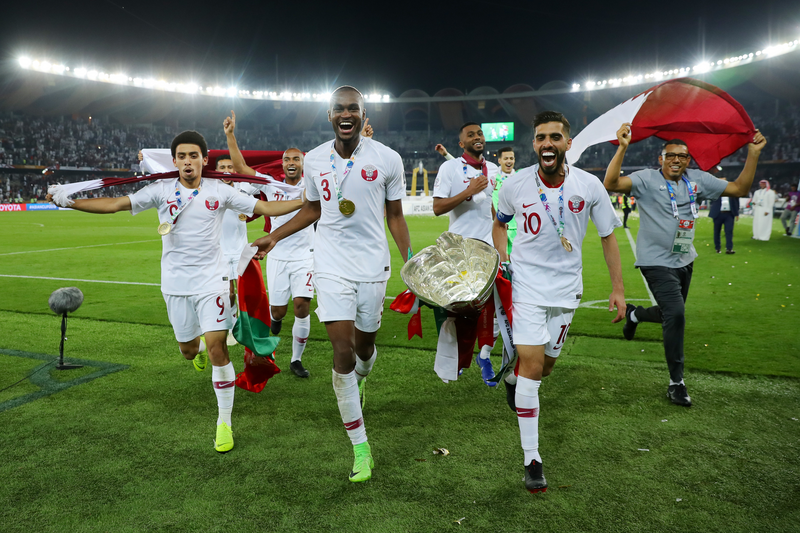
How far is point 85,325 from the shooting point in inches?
305

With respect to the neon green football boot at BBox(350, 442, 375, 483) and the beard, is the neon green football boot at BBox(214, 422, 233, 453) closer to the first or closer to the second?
the neon green football boot at BBox(350, 442, 375, 483)

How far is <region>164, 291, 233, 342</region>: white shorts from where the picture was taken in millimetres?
4211

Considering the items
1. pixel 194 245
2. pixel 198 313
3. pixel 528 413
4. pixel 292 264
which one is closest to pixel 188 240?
pixel 194 245

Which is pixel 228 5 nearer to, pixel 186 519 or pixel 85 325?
pixel 85 325

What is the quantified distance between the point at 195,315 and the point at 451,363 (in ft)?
6.66

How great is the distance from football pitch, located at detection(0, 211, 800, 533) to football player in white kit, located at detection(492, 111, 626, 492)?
738 mm

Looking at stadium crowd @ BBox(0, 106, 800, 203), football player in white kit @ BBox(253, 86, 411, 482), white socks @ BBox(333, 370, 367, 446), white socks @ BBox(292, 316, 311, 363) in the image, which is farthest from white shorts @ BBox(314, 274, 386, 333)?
stadium crowd @ BBox(0, 106, 800, 203)

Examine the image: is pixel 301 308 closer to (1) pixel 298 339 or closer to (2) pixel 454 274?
(1) pixel 298 339

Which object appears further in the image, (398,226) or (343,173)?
(398,226)

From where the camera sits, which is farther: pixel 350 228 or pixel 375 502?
pixel 350 228

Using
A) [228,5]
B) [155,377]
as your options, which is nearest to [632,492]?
[155,377]

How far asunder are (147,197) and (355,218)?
5.48 feet

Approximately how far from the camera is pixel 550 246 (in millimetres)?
3688

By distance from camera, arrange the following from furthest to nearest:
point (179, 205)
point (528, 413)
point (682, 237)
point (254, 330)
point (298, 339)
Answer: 1. point (298, 339)
2. point (682, 237)
3. point (254, 330)
4. point (179, 205)
5. point (528, 413)
